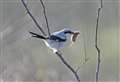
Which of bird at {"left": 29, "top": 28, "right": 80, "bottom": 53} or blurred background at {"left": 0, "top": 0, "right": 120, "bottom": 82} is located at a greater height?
bird at {"left": 29, "top": 28, "right": 80, "bottom": 53}

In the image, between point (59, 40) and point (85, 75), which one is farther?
point (85, 75)

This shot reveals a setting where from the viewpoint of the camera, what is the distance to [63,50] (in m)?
5.04

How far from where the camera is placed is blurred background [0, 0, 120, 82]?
3.37m

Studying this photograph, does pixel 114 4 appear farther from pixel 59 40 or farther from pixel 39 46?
pixel 59 40

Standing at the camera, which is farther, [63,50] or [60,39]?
[63,50]

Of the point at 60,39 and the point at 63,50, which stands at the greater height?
the point at 60,39

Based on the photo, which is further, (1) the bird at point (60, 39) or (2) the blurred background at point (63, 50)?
(2) the blurred background at point (63, 50)

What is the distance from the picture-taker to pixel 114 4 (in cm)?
693

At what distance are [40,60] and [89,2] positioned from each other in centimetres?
245

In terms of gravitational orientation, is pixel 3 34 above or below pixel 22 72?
above

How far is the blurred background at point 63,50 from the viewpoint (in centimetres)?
337

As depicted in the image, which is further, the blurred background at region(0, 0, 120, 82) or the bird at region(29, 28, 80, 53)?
the blurred background at region(0, 0, 120, 82)

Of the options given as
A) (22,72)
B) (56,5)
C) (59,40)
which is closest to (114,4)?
(56,5)

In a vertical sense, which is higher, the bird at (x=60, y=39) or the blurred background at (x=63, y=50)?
the bird at (x=60, y=39)
